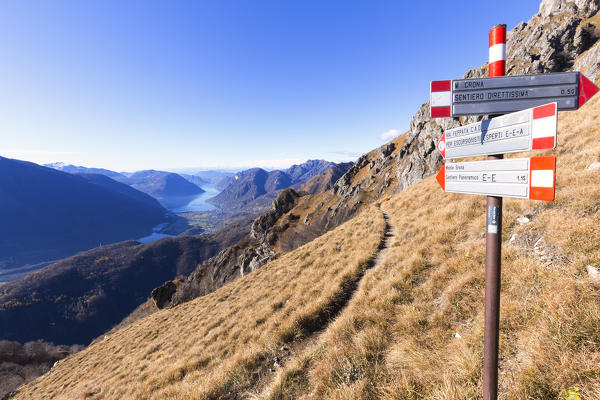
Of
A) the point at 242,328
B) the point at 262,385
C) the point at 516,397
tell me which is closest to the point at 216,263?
the point at 242,328

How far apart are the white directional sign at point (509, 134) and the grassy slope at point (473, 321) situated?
9.89ft

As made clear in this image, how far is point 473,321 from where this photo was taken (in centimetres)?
472

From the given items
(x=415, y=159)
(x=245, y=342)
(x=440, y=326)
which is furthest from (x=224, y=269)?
(x=440, y=326)

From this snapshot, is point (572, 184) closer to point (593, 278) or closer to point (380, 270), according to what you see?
point (593, 278)

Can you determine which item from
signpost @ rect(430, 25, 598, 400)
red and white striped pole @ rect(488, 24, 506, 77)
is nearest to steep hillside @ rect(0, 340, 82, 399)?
signpost @ rect(430, 25, 598, 400)

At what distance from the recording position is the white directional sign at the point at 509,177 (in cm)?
217

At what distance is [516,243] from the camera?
6.29m

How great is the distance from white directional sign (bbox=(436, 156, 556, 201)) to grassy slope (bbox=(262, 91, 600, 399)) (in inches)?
102

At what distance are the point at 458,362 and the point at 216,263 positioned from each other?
7589cm

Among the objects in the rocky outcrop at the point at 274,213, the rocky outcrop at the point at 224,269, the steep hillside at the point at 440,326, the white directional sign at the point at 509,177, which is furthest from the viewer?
the rocky outcrop at the point at 274,213

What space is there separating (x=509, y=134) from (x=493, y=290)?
1938 mm

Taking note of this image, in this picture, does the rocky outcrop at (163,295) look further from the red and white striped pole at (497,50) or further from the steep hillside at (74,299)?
the steep hillside at (74,299)

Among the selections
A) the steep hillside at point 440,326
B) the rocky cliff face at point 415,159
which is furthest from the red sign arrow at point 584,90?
the rocky cliff face at point 415,159

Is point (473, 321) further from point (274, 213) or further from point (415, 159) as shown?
point (274, 213)
